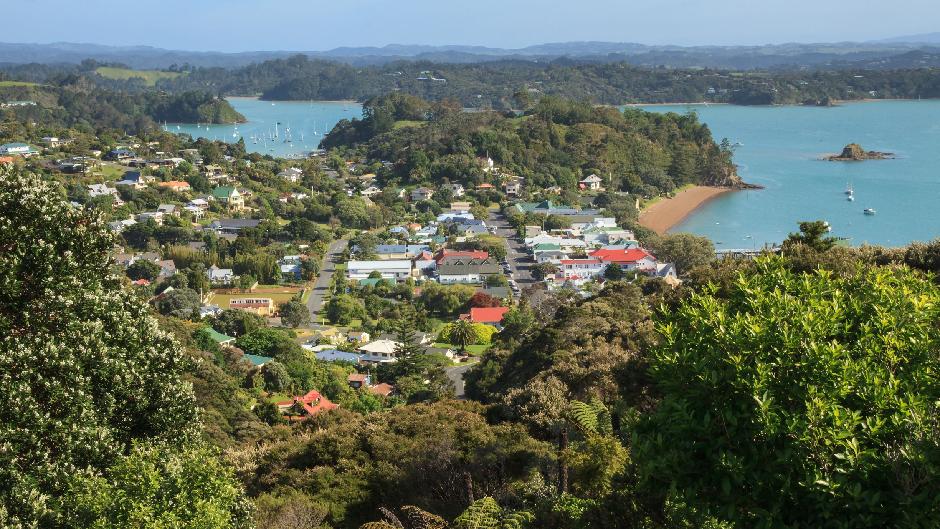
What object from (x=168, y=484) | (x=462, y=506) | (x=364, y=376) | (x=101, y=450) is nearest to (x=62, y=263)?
(x=101, y=450)

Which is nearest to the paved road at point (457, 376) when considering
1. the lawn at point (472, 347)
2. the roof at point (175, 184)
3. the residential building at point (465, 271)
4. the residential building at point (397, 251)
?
the lawn at point (472, 347)

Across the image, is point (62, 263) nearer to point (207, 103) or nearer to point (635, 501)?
point (635, 501)

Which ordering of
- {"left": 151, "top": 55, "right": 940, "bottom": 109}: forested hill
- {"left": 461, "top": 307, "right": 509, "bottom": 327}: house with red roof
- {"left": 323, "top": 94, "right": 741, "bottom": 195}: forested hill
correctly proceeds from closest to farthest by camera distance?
{"left": 461, "top": 307, "right": 509, "bottom": 327}: house with red roof
{"left": 323, "top": 94, "right": 741, "bottom": 195}: forested hill
{"left": 151, "top": 55, "right": 940, "bottom": 109}: forested hill

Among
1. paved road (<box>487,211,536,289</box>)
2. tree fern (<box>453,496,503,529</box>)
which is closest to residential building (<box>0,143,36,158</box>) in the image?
paved road (<box>487,211,536,289</box>)

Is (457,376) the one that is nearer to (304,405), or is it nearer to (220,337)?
(304,405)

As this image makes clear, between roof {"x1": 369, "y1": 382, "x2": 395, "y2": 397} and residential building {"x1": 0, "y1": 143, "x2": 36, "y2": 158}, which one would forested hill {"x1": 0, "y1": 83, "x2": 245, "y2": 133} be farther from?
roof {"x1": 369, "y1": 382, "x2": 395, "y2": 397}

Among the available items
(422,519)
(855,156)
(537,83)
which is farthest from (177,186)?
(537,83)
